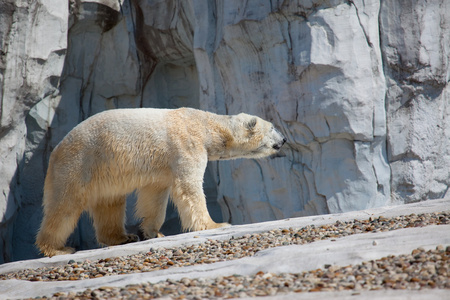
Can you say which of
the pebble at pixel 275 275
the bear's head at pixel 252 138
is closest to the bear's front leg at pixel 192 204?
the bear's head at pixel 252 138

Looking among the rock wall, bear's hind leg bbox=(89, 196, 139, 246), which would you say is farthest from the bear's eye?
the rock wall

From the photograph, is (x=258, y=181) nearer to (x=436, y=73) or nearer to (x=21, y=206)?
(x=436, y=73)

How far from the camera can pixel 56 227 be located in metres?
5.44

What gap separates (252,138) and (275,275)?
3.31 m

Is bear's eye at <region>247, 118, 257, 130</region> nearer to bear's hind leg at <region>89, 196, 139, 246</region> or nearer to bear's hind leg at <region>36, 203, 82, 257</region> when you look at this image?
bear's hind leg at <region>89, 196, 139, 246</region>

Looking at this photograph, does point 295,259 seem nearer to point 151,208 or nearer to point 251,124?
point 151,208

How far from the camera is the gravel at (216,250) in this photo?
3906 millimetres

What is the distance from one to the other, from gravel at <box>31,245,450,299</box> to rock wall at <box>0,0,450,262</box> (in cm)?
500

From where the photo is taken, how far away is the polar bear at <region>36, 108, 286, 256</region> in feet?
17.9

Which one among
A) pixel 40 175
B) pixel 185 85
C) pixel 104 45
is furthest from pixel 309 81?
pixel 40 175

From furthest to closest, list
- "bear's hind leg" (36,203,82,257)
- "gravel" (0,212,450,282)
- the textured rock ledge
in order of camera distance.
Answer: "bear's hind leg" (36,203,82,257)
"gravel" (0,212,450,282)
the textured rock ledge

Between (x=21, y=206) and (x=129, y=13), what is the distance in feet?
13.2

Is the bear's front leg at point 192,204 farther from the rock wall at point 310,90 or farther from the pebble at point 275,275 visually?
the rock wall at point 310,90

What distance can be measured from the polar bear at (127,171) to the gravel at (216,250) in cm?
105
